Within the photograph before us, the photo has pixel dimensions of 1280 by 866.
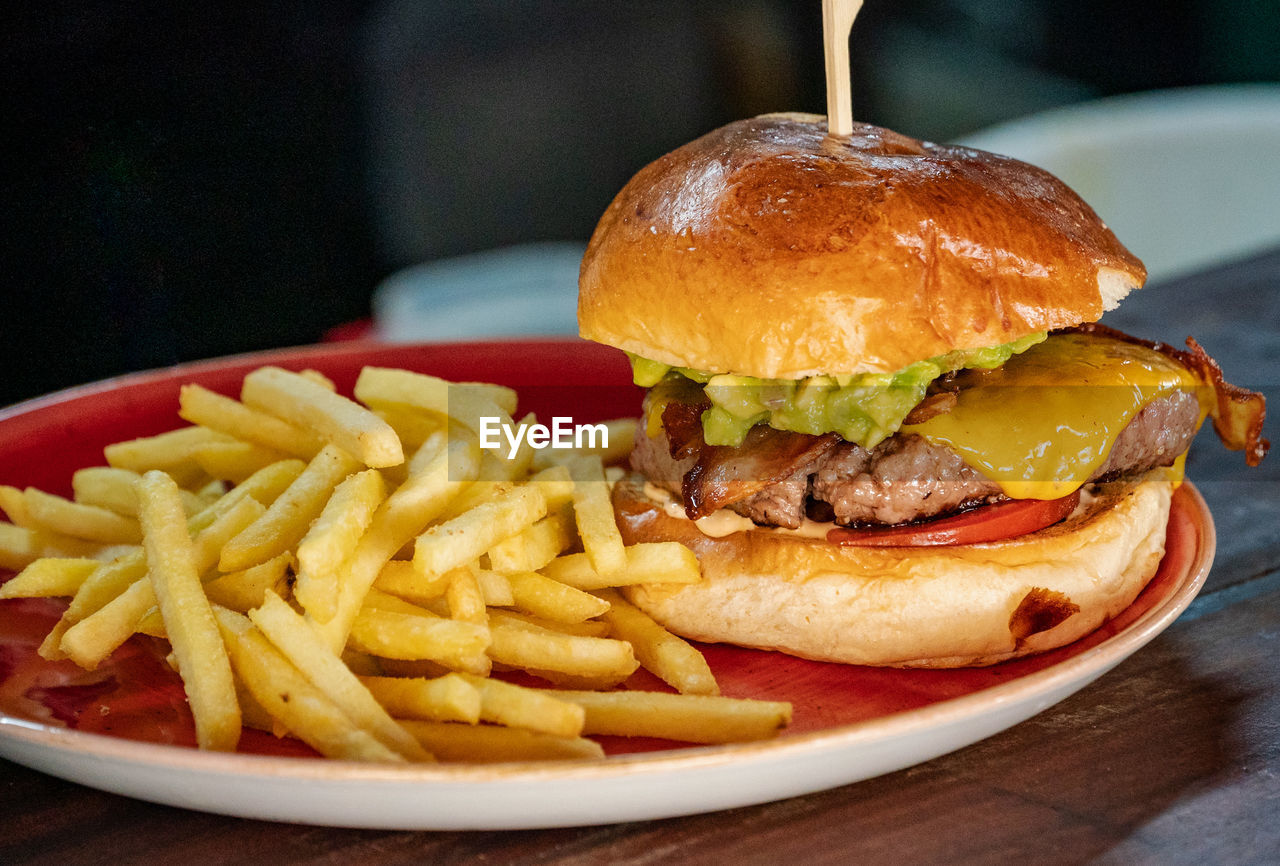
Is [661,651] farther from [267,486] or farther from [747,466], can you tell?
[267,486]

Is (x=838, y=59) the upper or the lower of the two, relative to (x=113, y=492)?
upper

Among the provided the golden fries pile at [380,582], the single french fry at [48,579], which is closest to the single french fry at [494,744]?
the golden fries pile at [380,582]

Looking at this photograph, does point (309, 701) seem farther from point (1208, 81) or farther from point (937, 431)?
point (1208, 81)

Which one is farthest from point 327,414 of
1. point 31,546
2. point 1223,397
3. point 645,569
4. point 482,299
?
point 482,299

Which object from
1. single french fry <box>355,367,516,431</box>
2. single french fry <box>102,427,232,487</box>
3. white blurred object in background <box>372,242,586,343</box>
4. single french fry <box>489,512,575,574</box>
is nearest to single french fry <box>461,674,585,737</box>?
single french fry <box>489,512,575,574</box>

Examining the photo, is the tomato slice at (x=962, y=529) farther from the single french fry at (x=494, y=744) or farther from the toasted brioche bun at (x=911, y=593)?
the single french fry at (x=494, y=744)

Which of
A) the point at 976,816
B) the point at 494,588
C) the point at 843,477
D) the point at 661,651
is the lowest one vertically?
the point at 976,816
